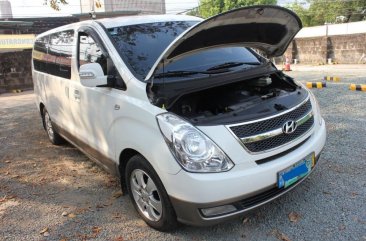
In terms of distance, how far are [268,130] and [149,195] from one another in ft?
3.90

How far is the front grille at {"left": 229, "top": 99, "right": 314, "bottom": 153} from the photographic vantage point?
9.25 feet

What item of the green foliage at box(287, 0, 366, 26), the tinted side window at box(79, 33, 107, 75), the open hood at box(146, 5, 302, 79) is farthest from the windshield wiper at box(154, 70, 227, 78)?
the green foliage at box(287, 0, 366, 26)

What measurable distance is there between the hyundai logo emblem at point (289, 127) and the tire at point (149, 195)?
1.11 metres

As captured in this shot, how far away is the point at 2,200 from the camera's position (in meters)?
4.27

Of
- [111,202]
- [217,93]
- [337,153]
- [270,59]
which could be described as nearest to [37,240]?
[111,202]

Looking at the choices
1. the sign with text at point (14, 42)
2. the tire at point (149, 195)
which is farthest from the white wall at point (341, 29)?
the tire at point (149, 195)

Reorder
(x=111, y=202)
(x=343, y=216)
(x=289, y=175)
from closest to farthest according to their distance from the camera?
(x=289, y=175) < (x=343, y=216) < (x=111, y=202)

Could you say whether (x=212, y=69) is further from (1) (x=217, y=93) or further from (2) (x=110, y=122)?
(2) (x=110, y=122)

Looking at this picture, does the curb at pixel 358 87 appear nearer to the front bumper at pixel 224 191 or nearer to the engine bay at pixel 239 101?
the engine bay at pixel 239 101

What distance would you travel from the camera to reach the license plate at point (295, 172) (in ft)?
9.71

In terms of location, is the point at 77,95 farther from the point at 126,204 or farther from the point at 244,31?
the point at 244,31

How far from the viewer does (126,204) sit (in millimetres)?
3879

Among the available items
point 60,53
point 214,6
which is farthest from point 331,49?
point 214,6

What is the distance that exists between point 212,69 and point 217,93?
1.13ft
